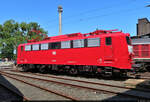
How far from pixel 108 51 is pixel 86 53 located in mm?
1964

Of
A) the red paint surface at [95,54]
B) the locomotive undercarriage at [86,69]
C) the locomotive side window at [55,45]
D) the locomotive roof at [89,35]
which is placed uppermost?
the locomotive roof at [89,35]

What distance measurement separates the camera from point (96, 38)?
1193cm

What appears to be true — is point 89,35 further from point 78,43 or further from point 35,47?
point 35,47

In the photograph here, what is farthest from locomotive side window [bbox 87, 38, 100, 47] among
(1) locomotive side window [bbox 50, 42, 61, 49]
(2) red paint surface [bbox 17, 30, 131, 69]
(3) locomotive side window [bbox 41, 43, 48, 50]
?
(3) locomotive side window [bbox 41, 43, 48, 50]

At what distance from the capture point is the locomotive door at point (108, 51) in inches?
440

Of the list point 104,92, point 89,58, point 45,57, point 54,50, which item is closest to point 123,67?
point 89,58

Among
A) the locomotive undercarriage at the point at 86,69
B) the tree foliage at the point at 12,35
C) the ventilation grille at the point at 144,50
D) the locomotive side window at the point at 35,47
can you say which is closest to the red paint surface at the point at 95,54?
the locomotive undercarriage at the point at 86,69

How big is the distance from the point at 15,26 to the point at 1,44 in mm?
8227

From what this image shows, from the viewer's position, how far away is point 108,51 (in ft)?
37.1

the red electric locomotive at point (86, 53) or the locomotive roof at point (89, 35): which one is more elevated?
the locomotive roof at point (89, 35)

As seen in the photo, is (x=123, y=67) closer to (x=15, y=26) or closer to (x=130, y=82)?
(x=130, y=82)

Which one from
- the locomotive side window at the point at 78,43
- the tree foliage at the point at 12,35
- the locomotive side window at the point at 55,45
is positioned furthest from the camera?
the tree foliage at the point at 12,35

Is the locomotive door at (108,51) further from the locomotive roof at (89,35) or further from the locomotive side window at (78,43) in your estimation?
the locomotive side window at (78,43)

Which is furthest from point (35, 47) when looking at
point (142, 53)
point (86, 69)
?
point (142, 53)
